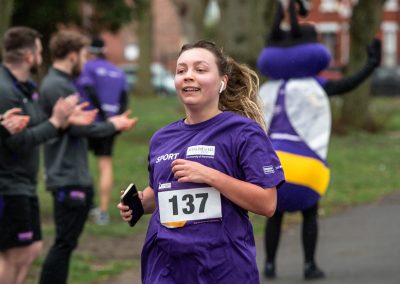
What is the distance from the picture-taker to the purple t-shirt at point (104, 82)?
1041 centimetres

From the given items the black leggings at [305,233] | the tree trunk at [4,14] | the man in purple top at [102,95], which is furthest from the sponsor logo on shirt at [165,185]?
the man in purple top at [102,95]

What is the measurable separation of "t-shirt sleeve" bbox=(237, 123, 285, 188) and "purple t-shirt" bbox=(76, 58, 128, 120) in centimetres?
622

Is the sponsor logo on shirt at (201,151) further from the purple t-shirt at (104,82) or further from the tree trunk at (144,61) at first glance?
the tree trunk at (144,61)

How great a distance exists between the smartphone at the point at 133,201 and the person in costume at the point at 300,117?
9.43 feet

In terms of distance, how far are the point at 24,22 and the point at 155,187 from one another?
2133 cm

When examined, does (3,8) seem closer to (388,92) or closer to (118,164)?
(118,164)

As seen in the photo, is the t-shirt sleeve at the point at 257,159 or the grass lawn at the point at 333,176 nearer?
the t-shirt sleeve at the point at 257,159

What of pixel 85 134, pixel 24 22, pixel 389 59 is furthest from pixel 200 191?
pixel 389 59

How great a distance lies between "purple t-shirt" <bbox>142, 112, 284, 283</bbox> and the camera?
4199 millimetres

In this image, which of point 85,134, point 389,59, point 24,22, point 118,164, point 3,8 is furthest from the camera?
point 389,59

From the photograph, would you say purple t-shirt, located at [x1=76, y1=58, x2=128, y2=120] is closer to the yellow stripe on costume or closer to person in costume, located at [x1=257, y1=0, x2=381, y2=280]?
person in costume, located at [x1=257, y1=0, x2=381, y2=280]

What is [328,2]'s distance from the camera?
62312 mm

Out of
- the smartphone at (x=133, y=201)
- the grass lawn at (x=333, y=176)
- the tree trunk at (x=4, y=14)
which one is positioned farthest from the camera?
the tree trunk at (x=4, y=14)

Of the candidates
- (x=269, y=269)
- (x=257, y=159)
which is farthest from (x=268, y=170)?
(x=269, y=269)
